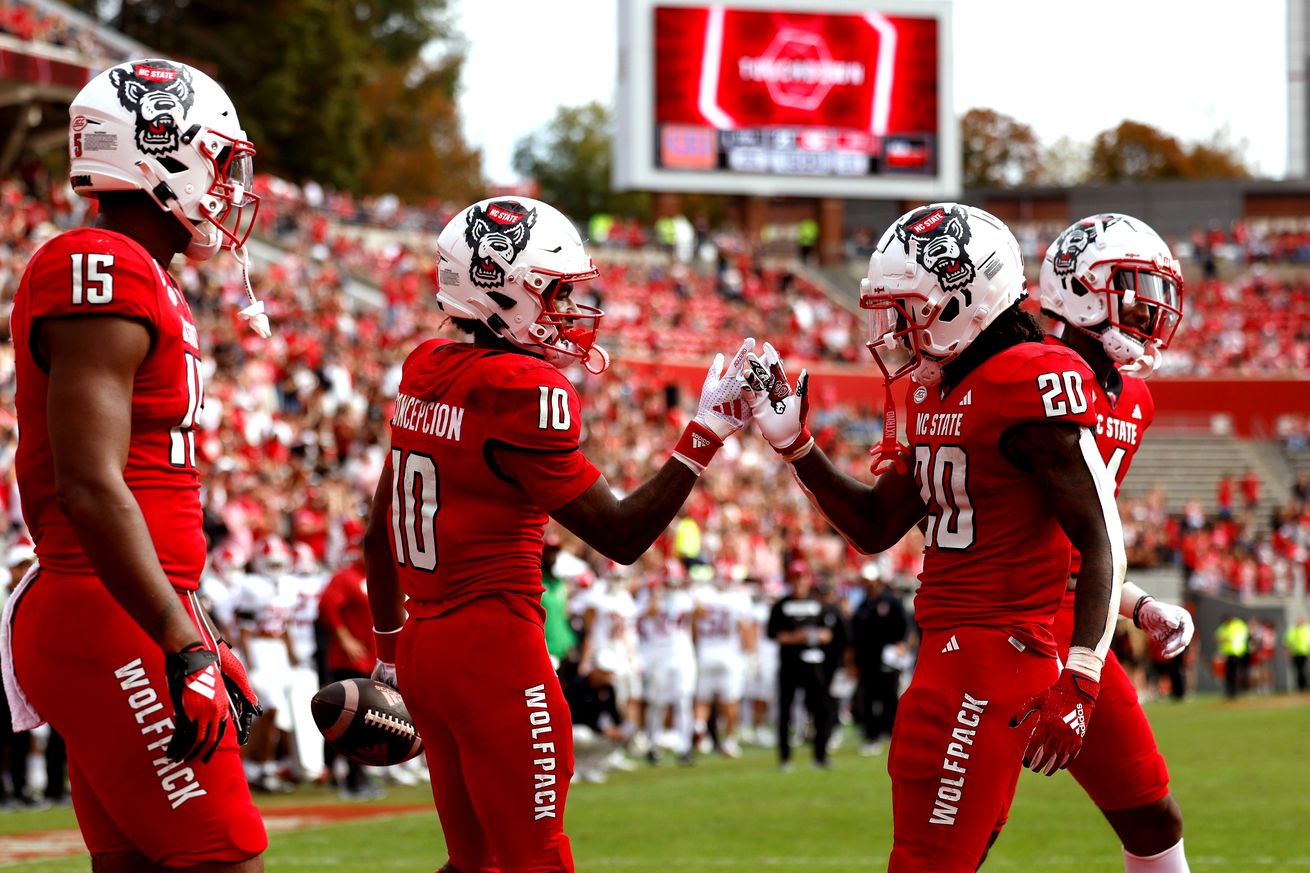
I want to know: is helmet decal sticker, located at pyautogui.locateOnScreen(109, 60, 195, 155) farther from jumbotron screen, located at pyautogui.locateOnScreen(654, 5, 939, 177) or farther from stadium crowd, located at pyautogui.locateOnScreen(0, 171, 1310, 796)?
jumbotron screen, located at pyautogui.locateOnScreen(654, 5, 939, 177)

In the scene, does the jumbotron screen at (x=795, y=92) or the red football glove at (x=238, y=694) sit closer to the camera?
the red football glove at (x=238, y=694)

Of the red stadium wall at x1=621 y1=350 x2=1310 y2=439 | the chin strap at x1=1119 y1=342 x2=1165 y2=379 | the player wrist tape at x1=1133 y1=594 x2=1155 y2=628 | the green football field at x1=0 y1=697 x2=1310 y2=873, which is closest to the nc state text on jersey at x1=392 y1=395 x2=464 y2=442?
the chin strap at x1=1119 y1=342 x2=1165 y2=379

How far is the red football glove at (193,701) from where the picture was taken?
11.8 ft

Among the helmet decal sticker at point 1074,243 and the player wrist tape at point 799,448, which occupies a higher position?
the helmet decal sticker at point 1074,243

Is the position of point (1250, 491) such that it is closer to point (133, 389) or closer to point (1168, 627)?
point (1168, 627)

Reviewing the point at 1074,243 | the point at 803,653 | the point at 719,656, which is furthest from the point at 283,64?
the point at 1074,243

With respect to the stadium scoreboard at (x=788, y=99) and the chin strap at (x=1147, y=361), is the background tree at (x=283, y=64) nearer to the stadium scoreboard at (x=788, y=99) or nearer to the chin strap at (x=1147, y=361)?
the stadium scoreboard at (x=788, y=99)

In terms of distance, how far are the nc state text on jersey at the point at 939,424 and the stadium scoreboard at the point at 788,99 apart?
28884 mm

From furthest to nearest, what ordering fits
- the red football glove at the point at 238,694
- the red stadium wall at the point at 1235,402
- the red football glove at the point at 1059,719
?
the red stadium wall at the point at 1235,402 < the red football glove at the point at 1059,719 < the red football glove at the point at 238,694

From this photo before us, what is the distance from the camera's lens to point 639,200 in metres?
65.9

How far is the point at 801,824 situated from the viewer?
10.5 metres

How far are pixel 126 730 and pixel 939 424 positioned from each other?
2.29 meters

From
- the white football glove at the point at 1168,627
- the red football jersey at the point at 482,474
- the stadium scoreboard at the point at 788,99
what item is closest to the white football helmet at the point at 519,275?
the red football jersey at the point at 482,474

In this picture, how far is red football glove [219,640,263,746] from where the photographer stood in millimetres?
3996
